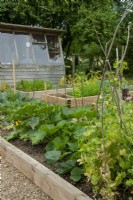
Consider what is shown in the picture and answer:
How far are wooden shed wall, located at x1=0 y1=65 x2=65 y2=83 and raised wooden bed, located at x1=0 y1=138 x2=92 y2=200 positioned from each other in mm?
8574

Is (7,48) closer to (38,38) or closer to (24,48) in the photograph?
(24,48)

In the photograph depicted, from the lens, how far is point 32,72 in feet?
40.8

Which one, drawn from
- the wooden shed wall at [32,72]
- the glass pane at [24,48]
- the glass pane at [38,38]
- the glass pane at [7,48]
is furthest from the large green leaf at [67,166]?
the glass pane at [38,38]

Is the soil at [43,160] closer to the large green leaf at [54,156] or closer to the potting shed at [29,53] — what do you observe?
the large green leaf at [54,156]

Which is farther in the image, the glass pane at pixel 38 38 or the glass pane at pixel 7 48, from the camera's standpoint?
the glass pane at pixel 38 38

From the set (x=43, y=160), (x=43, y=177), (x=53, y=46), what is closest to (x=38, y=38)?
(x=53, y=46)

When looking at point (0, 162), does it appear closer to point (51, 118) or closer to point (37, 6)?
point (51, 118)

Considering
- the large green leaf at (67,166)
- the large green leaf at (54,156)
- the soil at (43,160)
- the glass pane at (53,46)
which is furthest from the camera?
the glass pane at (53,46)

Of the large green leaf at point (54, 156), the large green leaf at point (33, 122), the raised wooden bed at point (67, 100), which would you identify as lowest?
the raised wooden bed at point (67, 100)

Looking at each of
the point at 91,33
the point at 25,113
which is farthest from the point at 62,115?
the point at 91,33

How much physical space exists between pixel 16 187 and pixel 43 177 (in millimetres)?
342

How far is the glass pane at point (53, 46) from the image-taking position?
43.2 ft

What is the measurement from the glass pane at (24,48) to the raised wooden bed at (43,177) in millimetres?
9130

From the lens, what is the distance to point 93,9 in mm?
15945
